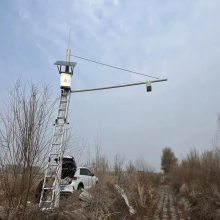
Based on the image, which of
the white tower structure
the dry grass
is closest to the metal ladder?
the white tower structure

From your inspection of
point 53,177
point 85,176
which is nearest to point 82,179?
point 85,176

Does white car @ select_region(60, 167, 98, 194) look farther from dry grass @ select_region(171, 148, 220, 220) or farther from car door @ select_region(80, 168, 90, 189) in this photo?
dry grass @ select_region(171, 148, 220, 220)

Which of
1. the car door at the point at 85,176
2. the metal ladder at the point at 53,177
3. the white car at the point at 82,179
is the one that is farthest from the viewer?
the car door at the point at 85,176

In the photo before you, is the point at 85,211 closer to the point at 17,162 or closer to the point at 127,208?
the point at 17,162

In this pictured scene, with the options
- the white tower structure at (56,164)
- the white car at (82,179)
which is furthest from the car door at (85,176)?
the white tower structure at (56,164)

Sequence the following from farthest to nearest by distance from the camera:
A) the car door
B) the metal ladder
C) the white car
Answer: the car door → the white car → the metal ladder

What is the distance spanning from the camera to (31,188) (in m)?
10.4

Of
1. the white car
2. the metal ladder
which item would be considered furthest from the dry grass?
the metal ladder

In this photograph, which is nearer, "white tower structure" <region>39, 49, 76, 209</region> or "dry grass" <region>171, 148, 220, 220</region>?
"white tower structure" <region>39, 49, 76, 209</region>

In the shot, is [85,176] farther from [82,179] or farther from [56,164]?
[56,164]

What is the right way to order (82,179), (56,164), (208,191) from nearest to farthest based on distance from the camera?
(56,164) < (82,179) < (208,191)

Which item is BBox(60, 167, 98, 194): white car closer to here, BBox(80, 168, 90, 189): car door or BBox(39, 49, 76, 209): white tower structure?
BBox(80, 168, 90, 189): car door

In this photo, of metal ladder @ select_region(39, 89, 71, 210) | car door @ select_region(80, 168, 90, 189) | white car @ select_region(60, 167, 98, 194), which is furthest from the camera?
car door @ select_region(80, 168, 90, 189)

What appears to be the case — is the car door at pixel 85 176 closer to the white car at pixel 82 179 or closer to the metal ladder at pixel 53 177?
the white car at pixel 82 179
